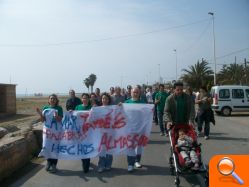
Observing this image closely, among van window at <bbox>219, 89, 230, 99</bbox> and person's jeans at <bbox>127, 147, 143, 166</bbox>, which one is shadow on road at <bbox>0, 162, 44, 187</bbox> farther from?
van window at <bbox>219, 89, 230, 99</bbox>

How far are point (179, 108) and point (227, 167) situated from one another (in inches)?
206

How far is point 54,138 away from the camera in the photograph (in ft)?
28.8

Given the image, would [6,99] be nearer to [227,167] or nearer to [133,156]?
[133,156]


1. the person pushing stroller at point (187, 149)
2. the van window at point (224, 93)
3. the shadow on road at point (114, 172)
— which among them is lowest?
the shadow on road at point (114, 172)

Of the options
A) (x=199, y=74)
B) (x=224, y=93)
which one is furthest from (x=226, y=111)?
(x=199, y=74)

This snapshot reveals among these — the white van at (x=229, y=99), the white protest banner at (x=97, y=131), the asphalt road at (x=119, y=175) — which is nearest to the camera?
the asphalt road at (x=119, y=175)

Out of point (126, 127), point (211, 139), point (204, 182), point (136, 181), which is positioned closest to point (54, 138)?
point (126, 127)

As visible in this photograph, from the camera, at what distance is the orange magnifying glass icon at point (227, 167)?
2.64 metres

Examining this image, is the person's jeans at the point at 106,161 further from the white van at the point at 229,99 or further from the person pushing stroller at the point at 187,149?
the white van at the point at 229,99

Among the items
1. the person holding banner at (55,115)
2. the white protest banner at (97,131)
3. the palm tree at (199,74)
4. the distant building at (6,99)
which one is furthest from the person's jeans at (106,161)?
the palm tree at (199,74)

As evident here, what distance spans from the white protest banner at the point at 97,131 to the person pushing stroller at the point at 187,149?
5.05 ft

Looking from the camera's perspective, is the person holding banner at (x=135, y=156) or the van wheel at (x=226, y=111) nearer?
the person holding banner at (x=135, y=156)

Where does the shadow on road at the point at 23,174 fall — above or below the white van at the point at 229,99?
below

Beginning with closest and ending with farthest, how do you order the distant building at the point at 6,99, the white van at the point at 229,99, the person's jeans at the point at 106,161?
1. the person's jeans at the point at 106,161
2. the white van at the point at 229,99
3. the distant building at the point at 6,99
